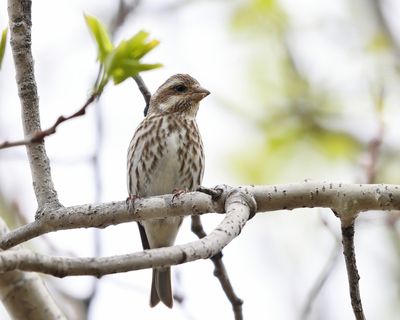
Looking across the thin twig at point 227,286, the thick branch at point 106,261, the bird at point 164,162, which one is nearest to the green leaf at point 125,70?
the thick branch at point 106,261

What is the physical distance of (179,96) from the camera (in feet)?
24.3

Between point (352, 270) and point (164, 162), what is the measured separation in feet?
9.33

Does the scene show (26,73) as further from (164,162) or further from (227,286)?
(164,162)

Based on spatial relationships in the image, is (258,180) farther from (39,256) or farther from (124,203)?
(39,256)

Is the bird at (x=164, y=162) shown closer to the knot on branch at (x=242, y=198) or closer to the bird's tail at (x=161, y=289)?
the bird's tail at (x=161, y=289)

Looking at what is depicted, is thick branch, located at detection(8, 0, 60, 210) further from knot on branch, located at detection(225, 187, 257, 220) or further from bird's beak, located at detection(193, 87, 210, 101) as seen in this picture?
bird's beak, located at detection(193, 87, 210, 101)

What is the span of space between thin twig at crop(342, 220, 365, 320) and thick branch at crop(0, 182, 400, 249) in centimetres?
9

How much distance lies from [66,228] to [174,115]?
319cm

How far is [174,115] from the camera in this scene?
7.18m

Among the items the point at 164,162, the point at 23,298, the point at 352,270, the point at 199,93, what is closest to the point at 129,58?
the point at 352,270

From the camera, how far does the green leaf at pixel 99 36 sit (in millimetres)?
3288

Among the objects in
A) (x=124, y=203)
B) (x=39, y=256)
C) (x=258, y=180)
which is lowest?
(x=39, y=256)

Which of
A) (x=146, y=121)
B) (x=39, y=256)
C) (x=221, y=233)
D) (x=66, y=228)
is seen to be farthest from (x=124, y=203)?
(x=146, y=121)

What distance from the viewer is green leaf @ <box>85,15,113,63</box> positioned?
3.29m
